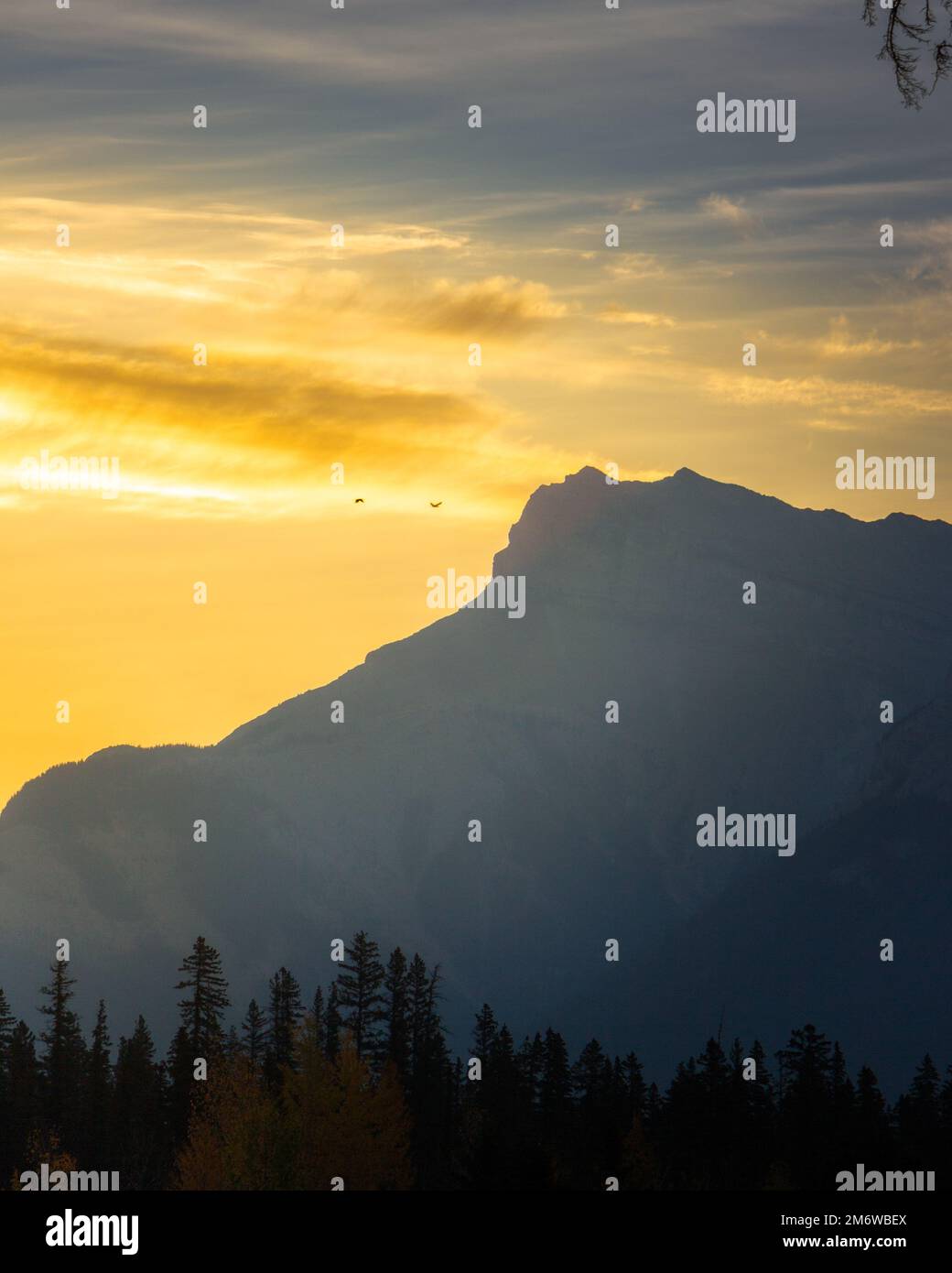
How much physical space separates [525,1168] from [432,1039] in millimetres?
58457

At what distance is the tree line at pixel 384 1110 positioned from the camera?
83938 mm

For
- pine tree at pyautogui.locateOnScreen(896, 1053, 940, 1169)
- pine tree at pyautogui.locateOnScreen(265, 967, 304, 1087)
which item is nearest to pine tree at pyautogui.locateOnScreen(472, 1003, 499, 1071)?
pine tree at pyautogui.locateOnScreen(265, 967, 304, 1087)

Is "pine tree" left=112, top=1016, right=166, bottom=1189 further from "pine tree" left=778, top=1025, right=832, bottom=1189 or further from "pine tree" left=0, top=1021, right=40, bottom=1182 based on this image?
"pine tree" left=778, top=1025, right=832, bottom=1189

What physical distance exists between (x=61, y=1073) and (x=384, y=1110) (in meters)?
23.3

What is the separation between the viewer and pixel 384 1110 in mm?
89000

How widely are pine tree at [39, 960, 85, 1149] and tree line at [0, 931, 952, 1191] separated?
127 millimetres

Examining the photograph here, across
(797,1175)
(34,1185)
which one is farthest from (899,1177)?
(34,1185)

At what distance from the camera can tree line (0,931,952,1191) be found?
83.9 meters

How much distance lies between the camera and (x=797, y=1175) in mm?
107125

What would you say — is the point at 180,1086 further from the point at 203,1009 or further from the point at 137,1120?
the point at 137,1120

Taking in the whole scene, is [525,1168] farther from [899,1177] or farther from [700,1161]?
[700,1161]
